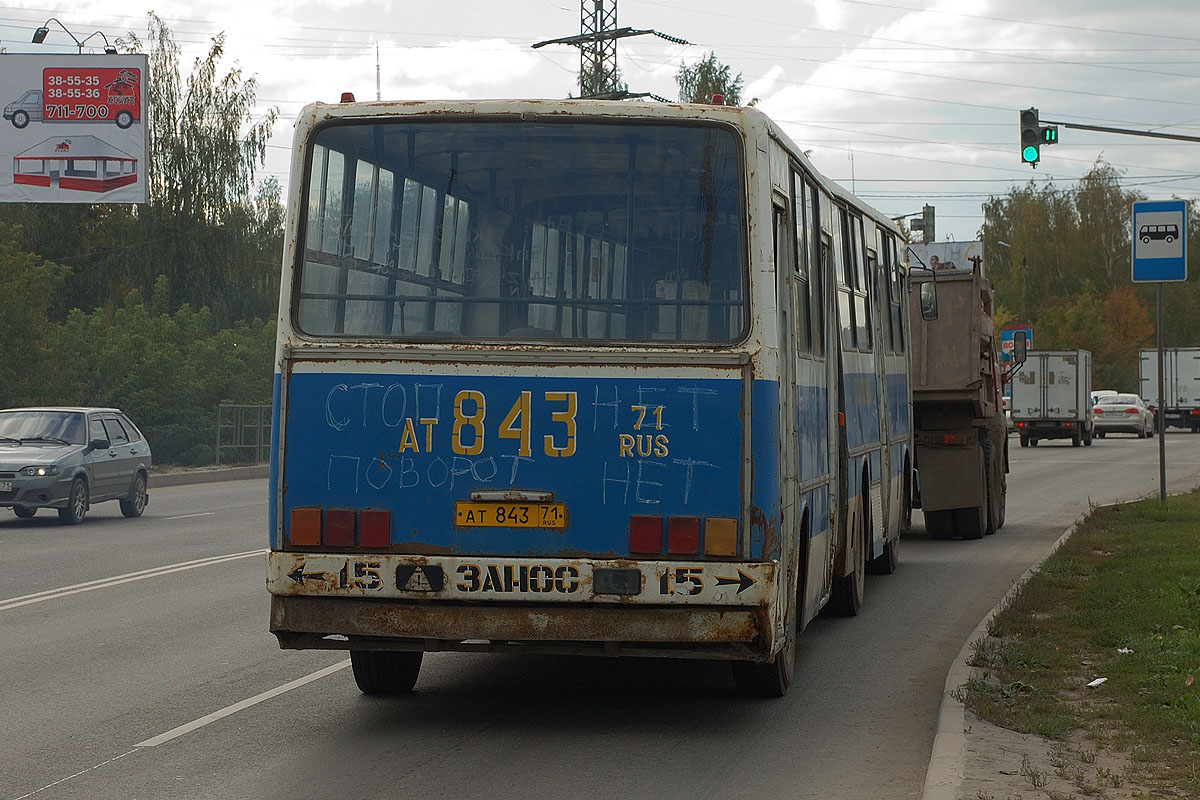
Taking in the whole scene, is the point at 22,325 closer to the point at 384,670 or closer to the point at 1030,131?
the point at 1030,131


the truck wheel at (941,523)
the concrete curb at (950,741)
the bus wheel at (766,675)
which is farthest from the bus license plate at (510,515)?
the truck wheel at (941,523)

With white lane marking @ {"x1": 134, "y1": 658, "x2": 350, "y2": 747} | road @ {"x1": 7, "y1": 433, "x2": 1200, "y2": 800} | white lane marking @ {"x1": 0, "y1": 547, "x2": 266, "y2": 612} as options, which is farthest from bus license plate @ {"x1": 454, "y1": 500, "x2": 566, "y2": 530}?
white lane marking @ {"x1": 0, "y1": 547, "x2": 266, "y2": 612}

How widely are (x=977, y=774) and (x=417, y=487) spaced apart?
Answer: 286 cm

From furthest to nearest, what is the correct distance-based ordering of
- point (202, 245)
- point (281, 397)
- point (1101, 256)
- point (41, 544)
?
point (1101, 256), point (202, 245), point (41, 544), point (281, 397)

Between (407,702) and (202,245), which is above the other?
(202,245)

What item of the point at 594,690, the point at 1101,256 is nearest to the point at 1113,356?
the point at 1101,256

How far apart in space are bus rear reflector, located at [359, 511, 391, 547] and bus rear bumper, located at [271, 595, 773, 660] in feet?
0.90

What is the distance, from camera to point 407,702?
9.02 meters

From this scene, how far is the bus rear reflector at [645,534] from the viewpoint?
780 cm

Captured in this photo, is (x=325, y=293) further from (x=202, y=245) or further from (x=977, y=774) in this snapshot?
(x=202, y=245)

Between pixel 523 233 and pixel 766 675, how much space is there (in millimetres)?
2679

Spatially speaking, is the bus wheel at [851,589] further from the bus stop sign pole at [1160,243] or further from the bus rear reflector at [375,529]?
the bus stop sign pole at [1160,243]

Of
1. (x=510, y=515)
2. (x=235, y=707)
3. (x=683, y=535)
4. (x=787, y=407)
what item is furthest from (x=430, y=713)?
(x=787, y=407)

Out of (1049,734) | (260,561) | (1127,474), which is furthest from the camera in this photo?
(1127,474)
